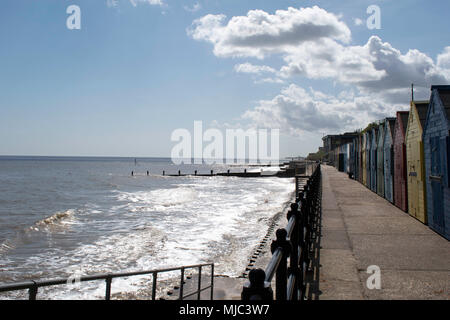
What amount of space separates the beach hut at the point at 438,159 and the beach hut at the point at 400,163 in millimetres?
2806

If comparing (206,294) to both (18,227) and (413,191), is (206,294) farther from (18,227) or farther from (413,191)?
(18,227)

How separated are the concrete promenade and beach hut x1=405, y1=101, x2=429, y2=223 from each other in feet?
1.71

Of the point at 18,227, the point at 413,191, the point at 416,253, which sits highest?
the point at 413,191

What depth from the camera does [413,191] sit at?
11641 mm

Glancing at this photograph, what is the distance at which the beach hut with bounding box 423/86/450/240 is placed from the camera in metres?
8.37

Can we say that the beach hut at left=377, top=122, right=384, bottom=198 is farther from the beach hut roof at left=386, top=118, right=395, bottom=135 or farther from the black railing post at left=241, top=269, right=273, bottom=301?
the black railing post at left=241, top=269, right=273, bottom=301

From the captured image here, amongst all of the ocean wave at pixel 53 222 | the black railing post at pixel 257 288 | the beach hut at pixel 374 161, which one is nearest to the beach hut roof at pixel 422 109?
the beach hut at pixel 374 161

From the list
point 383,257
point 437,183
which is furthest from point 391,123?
point 383,257

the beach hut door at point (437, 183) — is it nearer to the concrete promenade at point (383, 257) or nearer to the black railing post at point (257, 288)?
the concrete promenade at point (383, 257)

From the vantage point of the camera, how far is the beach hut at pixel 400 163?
1285 cm

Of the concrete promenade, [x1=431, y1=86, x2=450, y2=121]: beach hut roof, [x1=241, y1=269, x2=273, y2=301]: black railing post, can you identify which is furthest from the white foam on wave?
[x1=241, y1=269, x2=273, y2=301]: black railing post

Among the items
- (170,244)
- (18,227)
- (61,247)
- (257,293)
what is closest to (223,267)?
(170,244)

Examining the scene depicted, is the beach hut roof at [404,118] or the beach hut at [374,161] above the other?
the beach hut roof at [404,118]
